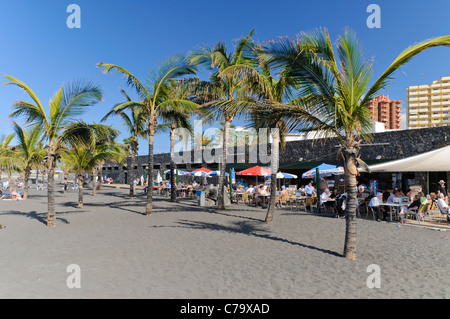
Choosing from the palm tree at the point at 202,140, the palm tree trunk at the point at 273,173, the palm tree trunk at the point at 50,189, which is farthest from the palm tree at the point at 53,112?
the palm tree at the point at 202,140

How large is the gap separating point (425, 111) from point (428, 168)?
510ft

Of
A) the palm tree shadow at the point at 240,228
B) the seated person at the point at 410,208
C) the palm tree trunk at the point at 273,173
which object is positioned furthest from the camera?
the seated person at the point at 410,208

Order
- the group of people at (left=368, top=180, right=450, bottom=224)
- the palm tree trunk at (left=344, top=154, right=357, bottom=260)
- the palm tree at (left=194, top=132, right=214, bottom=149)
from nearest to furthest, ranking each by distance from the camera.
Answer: the palm tree trunk at (left=344, top=154, right=357, bottom=260), the group of people at (left=368, top=180, right=450, bottom=224), the palm tree at (left=194, top=132, right=214, bottom=149)

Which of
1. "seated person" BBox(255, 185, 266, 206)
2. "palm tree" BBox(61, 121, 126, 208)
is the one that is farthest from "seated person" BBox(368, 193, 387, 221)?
"palm tree" BBox(61, 121, 126, 208)

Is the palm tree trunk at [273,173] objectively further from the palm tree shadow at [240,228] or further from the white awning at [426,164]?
the white awning at [426,164]

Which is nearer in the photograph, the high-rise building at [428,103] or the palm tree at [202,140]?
the palm tree at [202,140]

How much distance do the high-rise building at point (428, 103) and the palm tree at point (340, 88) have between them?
149 meters

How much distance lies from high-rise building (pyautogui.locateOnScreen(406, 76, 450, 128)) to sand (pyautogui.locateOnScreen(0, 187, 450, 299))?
5854 inches

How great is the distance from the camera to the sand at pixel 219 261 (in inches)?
170

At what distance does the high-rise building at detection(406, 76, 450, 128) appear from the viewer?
136 metres

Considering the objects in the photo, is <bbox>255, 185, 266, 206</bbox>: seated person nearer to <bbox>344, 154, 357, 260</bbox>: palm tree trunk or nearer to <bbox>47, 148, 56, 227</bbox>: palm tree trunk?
<bbox>47, 148, 56, 227</bbox>: palm tree trunk

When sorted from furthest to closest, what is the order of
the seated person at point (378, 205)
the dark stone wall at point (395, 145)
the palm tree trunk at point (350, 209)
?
the dark stone wall at point (395, 145)
the seated person at point (378, 205)
the palm tree trunk at point (350, 209)
